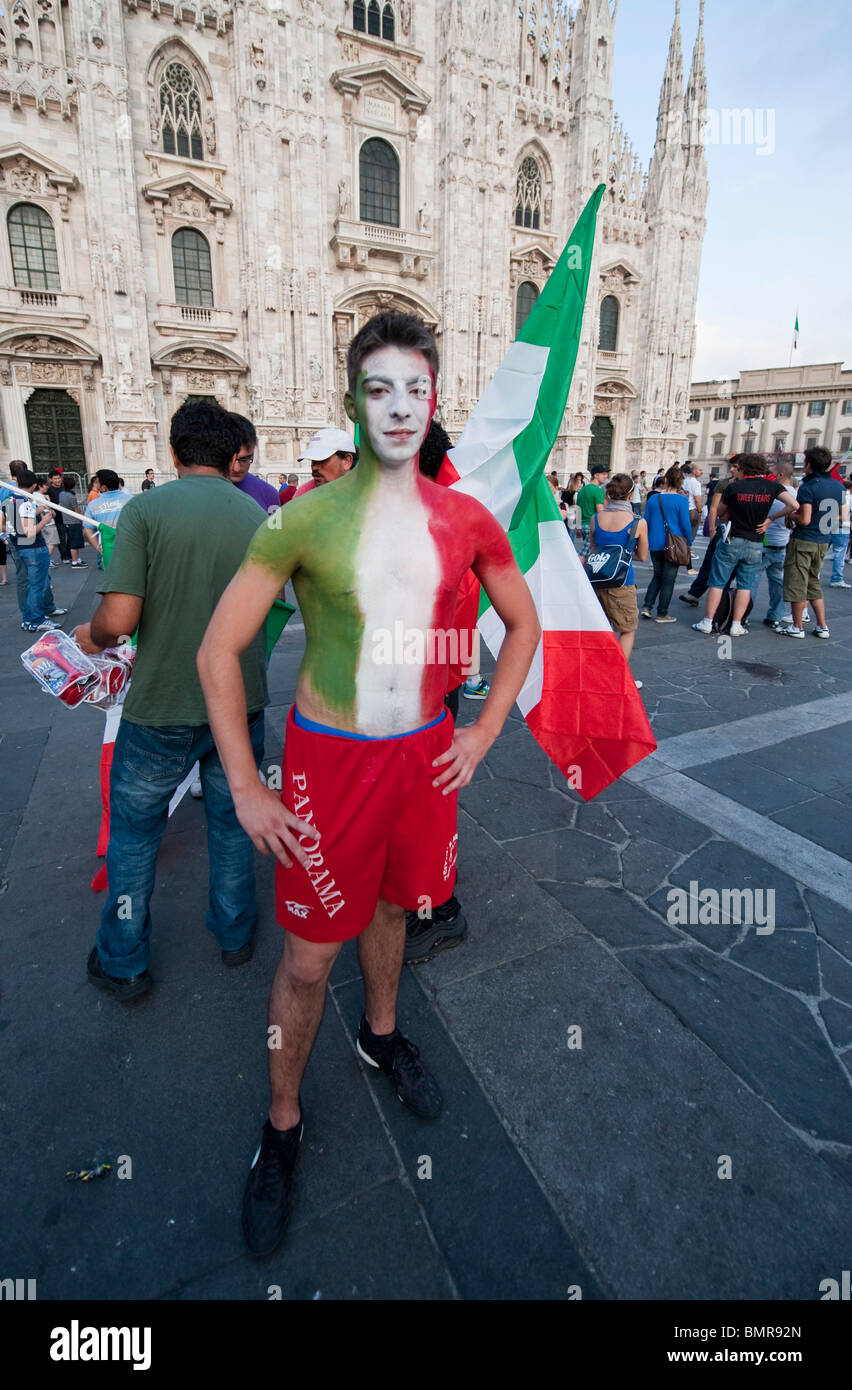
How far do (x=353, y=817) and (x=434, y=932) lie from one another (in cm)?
125

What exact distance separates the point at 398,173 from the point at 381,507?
26.7m

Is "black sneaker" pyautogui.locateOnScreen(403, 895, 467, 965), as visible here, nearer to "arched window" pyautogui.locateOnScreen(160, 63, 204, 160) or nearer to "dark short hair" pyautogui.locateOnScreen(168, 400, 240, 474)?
"dark short hair" pyautogui.locateOnScreen(168, 400, 240, 474)

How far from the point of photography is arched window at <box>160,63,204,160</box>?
60.5 feet

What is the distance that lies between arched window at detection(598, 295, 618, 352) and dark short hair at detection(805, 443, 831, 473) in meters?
24.4

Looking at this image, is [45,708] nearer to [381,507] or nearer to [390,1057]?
[390,1057]

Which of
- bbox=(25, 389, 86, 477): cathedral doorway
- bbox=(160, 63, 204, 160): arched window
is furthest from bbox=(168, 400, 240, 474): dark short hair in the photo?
bbox=(160, 63, 204, 160): arched window

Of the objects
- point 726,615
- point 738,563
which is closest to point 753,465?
point 738,563

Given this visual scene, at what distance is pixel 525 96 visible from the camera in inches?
936

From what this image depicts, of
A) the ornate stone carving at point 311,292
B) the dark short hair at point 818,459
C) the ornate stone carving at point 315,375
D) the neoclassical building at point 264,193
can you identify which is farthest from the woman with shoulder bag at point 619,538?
the ornate stone carving at point 311,292

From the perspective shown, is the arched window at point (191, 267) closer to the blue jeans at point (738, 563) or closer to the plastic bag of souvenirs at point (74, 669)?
the blue jeans at point (738, 563)

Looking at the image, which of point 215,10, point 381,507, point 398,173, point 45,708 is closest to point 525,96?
point 398,173

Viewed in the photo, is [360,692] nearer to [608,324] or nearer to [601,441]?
[601,441]

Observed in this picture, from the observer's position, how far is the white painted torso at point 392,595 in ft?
4.74

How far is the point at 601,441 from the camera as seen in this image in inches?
1147
